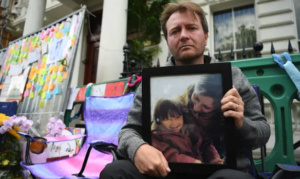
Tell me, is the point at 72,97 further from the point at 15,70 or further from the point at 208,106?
the point at 208,106

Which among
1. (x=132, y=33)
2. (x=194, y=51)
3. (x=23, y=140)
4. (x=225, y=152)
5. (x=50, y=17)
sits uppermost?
(x=50, y=17)

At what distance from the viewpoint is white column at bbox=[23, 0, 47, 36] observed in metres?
5.45

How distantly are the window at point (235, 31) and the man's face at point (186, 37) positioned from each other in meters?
3.75

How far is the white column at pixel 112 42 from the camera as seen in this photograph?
12.2 ft

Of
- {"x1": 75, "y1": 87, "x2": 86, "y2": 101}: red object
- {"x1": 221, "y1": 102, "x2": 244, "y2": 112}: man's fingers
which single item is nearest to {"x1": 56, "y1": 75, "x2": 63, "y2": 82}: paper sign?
{"x1": 75, "y1": 87, "x2": 86, "y2": 101}: red object

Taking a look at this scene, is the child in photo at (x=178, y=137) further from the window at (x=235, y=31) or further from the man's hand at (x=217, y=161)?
the window at (x=235, y=31)

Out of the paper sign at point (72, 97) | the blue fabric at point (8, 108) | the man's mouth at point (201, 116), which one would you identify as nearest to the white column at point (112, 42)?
the paper sign at point (72, 97)

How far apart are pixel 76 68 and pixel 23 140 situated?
4799mm

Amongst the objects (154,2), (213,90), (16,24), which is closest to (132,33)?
(154,2)

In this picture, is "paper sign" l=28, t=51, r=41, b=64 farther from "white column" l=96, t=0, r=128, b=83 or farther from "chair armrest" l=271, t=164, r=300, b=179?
"chair armrest" l=271, t=164, r=300, b=179

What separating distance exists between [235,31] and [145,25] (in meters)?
2.24

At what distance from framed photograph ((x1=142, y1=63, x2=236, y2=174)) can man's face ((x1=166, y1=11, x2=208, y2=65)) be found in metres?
0.25

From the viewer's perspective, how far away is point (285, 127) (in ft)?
5.10

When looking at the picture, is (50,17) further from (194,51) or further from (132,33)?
(194,51)
